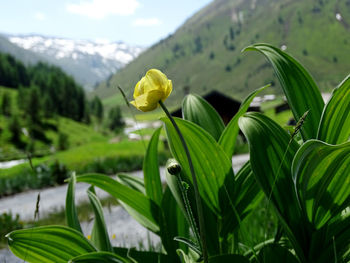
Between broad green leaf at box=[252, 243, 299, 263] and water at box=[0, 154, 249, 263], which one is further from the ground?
broad green leaf at box=[252, 243, 299, 263]

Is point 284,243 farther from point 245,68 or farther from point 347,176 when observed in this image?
point 245,68

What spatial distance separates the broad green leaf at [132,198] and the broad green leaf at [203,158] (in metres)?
0.39

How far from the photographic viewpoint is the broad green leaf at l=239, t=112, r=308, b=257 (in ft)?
4.33

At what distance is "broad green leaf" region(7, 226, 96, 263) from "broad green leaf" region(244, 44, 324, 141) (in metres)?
1.04

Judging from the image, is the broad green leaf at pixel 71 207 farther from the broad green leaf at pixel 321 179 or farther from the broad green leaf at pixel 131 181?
the broad green leaf at pixel 321 179

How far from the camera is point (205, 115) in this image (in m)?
1.86

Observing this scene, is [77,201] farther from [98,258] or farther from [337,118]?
[337,118]

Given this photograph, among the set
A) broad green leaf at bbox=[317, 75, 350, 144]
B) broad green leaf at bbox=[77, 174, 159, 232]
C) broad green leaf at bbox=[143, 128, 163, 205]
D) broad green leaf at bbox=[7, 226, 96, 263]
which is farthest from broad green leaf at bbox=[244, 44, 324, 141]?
broad green leaf at bbox=[7, 226, 96, 263]

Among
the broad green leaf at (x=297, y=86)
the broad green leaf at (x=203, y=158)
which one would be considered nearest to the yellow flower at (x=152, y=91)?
the broad green leaf at (x=203, y=158)

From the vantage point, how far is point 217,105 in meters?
26.8

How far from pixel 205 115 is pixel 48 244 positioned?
98 centimetres

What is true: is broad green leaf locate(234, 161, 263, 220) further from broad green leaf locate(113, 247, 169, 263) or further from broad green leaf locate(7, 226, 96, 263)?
broad green leaf locate(7, 226, 96, 263)

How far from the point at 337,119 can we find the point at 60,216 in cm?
645

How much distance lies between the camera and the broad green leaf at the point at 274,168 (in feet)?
4.33
